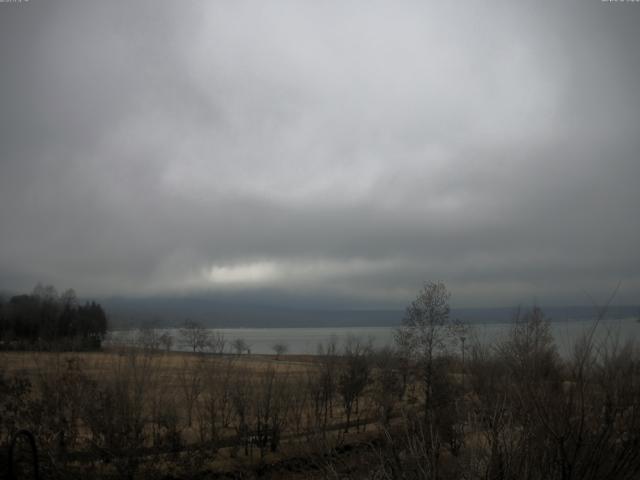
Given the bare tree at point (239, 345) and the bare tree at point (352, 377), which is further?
the bare tree at point (239, 345)

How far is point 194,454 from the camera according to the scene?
23125 mm

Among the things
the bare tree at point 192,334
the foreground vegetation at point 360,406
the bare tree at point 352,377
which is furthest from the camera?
the bare tree at point 192,334

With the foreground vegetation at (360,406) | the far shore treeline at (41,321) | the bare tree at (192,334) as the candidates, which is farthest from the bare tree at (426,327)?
the bare tree at (192,334)

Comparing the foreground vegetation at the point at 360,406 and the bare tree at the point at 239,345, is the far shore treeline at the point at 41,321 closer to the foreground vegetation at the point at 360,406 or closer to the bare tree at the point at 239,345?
the foreground vegetation at the point at 360,406

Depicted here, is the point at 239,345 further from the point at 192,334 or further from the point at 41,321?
the point at 192,334

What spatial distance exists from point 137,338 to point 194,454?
651cm

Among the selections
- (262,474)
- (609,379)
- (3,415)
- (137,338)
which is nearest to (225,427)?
(262,474)

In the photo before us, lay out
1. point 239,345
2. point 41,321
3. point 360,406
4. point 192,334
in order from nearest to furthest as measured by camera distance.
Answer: point 360,406, point 41,321, point 239,345, point 192,334

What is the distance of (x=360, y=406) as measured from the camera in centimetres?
4456

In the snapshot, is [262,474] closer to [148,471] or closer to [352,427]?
[148,471]

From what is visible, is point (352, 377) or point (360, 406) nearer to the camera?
point (352, 377)

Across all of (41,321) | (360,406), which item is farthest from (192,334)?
(360,406)

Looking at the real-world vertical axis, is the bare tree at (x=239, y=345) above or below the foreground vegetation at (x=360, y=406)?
below

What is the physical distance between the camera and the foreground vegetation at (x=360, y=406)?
650cm
